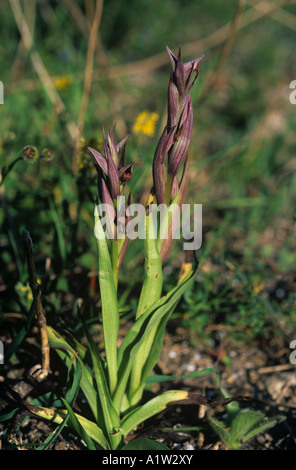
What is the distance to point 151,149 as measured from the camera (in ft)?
6.97

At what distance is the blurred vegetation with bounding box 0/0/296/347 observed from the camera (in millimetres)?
1661

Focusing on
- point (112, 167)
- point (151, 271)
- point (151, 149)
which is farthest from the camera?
point (151, 149)

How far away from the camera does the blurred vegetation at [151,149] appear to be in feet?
5.45

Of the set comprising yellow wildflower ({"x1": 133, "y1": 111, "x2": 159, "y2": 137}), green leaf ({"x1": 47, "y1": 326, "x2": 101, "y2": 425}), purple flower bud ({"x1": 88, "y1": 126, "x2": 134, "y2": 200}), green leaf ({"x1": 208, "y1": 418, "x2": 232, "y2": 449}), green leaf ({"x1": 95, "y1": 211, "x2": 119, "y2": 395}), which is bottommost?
green leaf ({"x1": 208, "y1": 418, "x2": 232, "y2": 449})

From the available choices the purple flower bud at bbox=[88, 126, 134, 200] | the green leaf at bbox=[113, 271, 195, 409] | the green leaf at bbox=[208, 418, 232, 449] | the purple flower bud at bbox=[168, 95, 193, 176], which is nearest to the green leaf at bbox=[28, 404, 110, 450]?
the green leaf at bbox=[113, 271, 195, 409]

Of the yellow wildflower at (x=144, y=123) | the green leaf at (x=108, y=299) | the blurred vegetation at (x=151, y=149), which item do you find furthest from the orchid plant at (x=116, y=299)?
the yellow wildflower at (x=144, y=123)

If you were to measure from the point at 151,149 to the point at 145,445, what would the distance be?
1.43m

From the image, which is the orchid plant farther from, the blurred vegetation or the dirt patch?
the blurred vegetation

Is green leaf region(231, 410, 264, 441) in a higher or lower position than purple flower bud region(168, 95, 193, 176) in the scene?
lower

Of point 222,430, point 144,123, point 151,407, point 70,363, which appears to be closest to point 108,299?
point 70,363

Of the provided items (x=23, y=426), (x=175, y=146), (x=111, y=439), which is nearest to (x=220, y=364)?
(x=111, y=439)

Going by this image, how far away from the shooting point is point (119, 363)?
3.76 ft

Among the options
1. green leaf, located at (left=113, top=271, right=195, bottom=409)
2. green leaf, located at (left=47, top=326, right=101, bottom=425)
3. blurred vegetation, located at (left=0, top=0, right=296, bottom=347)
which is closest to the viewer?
green leaf, located at (left=113, top=271, right=195, bottom=409)

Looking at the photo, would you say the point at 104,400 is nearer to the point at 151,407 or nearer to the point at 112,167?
the point at 151,407
